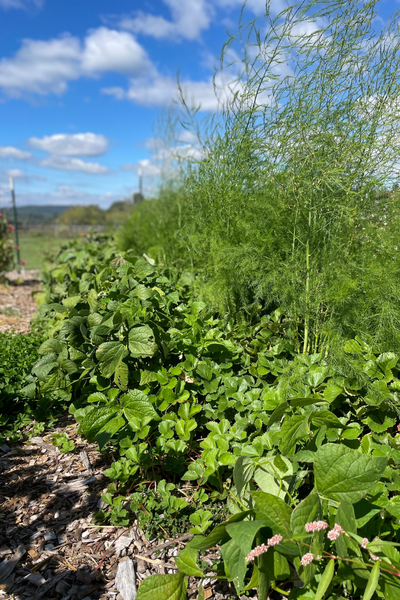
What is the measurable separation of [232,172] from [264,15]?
777 millimetres

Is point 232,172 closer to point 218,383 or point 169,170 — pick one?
point 218,383

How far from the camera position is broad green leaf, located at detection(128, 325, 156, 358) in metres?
1.83

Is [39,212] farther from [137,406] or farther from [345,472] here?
[345,472]

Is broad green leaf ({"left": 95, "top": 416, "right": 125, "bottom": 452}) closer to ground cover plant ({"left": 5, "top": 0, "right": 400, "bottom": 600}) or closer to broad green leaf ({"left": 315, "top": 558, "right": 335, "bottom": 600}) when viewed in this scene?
ground cover plant ({"left": 5, "top": 0, "right": 400, "bottom": 600})

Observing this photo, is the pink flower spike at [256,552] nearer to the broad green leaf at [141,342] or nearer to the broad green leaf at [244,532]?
the broad green leaf at [244,532]

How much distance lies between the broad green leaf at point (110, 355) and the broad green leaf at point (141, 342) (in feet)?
0.15

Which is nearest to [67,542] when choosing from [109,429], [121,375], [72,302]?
[109,429]

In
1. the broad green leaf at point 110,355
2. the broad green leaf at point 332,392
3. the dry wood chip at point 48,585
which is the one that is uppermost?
the broad green leaf at point 110,355

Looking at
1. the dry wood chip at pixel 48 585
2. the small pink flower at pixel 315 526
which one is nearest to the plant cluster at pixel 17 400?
the dry wood chip at pixel 48 585

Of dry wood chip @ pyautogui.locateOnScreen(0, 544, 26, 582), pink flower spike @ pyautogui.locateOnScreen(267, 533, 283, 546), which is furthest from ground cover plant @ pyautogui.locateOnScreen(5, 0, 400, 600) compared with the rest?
dry wood chip @ pyautogui.locateOnScreen(0, 544, 26, 582)

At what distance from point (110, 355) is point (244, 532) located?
1001mm

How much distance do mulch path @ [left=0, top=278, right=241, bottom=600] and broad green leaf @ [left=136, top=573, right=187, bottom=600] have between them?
0.05 metres

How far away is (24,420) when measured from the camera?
2.30 meters

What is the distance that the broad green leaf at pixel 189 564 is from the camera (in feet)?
4.11
